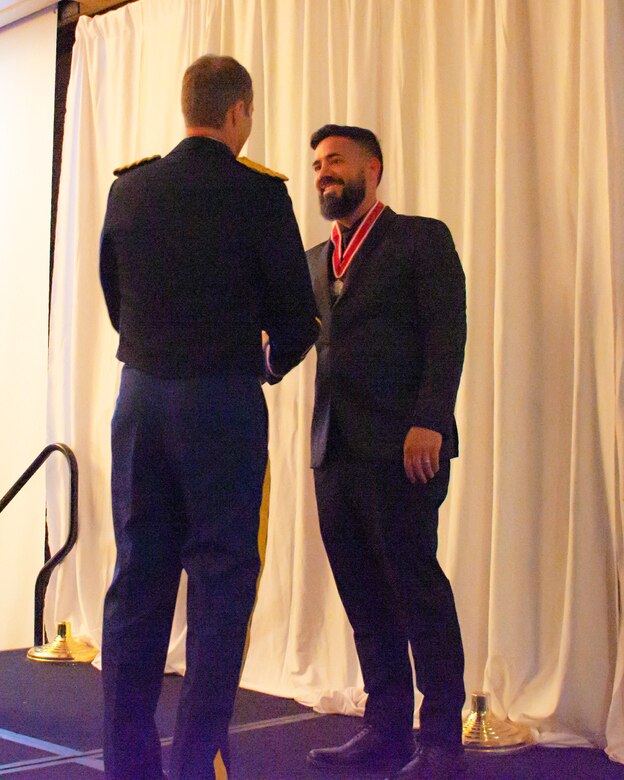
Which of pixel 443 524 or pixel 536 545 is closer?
pixel 536 545

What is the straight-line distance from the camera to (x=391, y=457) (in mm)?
2436

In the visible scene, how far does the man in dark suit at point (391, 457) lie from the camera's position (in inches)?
93.6

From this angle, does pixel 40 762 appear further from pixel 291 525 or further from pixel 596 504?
pixel 596 504

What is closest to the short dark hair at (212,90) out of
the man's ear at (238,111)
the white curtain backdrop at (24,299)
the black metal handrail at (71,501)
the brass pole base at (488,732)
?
the man's ear at (238,111)

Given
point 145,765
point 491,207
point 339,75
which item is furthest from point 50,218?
point 145,765

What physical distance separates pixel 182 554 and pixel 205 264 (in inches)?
21.7

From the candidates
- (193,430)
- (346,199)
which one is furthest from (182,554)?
(346,199)

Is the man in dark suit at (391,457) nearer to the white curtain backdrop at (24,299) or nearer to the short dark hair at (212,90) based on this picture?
the short dark hair at (212,90)

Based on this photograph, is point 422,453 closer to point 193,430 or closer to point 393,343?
point 393,343

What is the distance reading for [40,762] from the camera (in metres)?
2.53

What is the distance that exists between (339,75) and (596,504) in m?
1.75

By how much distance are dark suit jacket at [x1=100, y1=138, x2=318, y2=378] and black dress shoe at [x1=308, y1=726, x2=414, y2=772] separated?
3.50 ft

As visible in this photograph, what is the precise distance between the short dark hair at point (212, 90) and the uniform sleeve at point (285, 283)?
18 cm

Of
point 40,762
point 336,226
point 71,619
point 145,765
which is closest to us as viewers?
point 145,765
